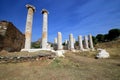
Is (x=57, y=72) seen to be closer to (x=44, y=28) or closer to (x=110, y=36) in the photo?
(x=44, y=28)

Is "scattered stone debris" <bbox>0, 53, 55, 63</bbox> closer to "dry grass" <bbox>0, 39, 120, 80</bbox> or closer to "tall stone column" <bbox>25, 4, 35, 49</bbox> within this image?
"dry grass" <bbox>0, 39, 120, 80</bbox>

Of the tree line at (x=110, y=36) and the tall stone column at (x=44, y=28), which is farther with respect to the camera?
the tree line at (x=110, y=36)

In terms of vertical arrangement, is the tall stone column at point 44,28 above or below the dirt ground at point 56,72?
above

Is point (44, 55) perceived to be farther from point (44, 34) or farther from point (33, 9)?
point (33, 9)

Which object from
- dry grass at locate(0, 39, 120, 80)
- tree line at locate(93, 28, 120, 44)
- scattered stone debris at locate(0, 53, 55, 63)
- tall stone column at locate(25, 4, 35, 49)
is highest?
tree line at locate(93, 28, 120, 44)

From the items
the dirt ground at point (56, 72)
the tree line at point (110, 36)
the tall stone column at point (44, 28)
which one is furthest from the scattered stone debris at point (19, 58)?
the tree line at point (110, 36)

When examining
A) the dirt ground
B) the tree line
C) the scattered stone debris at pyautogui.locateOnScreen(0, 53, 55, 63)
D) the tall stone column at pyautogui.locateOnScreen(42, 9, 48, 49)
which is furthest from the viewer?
the tree line

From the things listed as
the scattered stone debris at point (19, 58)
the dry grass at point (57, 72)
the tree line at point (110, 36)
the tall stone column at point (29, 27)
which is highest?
the tree line at point (110, 36)

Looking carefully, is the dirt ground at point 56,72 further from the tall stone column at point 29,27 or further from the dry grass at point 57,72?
the tall stone column at point 29,27

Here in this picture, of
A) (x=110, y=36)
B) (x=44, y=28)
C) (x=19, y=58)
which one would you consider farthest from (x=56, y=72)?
(x=110, y=36)

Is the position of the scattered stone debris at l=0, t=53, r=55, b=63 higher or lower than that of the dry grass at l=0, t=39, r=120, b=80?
higher

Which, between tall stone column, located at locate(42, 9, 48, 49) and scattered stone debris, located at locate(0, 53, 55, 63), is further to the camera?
Result: tall stone column, located at locate(42, 9, 48, 49)

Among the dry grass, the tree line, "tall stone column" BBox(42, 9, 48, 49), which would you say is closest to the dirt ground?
the dry grass

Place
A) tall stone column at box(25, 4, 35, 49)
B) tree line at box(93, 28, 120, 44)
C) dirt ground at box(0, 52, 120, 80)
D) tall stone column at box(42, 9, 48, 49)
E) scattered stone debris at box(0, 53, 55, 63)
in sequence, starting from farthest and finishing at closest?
tree line at box(93, 28, 120, 44) → tall stone column at box(42, 9, 48, 49) → tall stone column at box(25, 4, 35, 49) → scattered stone debris at box(0, 53, 55, 63) → dirt ground at box(0, 52, 120, 80)
